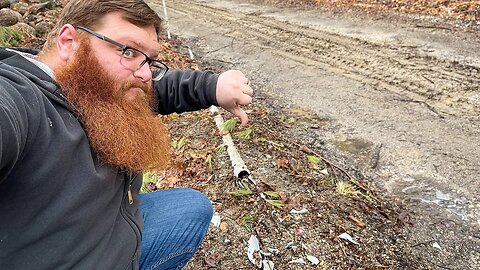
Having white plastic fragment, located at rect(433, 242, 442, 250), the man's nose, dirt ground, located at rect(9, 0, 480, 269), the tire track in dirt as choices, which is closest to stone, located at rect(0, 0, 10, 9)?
dirt ground, located at rect(9, 0, 480, 269)

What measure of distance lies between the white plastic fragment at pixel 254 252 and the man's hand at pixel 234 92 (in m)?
1.10

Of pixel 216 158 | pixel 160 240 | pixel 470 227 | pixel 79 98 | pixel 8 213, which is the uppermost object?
pixel 79 98

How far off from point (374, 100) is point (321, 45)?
236cm

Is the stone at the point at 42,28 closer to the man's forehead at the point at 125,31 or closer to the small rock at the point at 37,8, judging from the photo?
the small rock at the point at 37,8

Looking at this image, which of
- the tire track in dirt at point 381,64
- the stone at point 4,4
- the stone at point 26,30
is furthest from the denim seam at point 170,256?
the stone at point 4,4

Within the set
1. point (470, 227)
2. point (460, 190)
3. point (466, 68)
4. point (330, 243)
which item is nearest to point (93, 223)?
point (330, 243)

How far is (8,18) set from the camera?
743 cm

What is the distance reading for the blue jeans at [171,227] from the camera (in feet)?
7.79

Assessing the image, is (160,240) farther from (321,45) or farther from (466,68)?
(321,45)

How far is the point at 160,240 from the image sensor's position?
2.38 meters

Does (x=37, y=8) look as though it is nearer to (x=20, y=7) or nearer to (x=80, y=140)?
(x=20, y=7)

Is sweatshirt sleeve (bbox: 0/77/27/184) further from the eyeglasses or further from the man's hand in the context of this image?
the man's hand

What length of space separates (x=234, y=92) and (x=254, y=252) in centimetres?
127

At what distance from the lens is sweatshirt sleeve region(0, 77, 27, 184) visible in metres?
1.15
